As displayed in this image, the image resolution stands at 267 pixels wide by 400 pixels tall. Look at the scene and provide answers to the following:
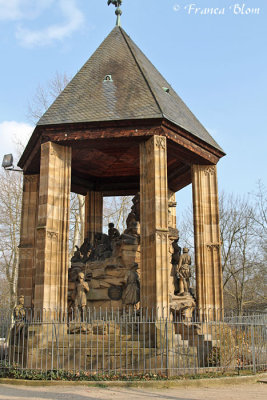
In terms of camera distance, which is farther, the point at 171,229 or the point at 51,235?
the point at 171,229

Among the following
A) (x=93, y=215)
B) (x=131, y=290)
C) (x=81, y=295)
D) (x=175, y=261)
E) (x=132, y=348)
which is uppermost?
(x=93, y=215)

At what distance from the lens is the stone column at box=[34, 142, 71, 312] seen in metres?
13.3

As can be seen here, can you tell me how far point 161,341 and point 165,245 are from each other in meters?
2.73

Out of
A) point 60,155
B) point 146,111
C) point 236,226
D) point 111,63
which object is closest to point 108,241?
point 60,155

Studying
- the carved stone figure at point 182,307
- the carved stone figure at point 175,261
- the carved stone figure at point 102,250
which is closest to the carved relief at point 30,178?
the carved stone figure at point 102,250

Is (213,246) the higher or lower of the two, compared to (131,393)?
higher

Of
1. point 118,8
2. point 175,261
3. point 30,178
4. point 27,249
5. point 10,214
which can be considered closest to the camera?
point 175,261

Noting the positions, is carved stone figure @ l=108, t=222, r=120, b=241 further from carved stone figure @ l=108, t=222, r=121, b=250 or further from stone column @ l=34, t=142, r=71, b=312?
stone column @ l=34, t=142, r=71, b=312

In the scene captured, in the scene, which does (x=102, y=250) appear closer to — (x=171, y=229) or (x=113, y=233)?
(x=113, y=233)

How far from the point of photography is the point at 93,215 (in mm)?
19453

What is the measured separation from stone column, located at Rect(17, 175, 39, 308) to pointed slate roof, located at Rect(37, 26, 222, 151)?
12.2 feet

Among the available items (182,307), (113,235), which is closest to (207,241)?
(182,307)

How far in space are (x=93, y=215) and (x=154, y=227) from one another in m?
6.66

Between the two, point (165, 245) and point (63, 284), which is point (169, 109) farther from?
point (63, 284)
